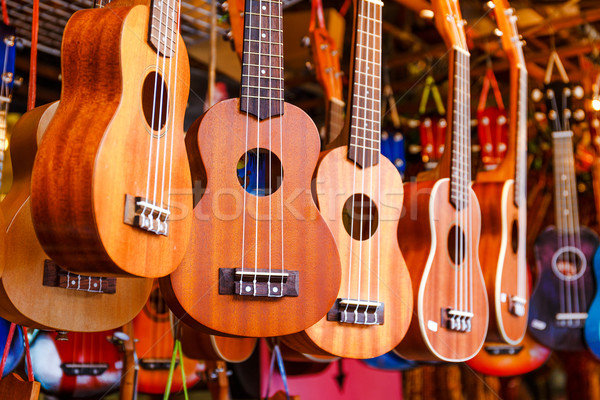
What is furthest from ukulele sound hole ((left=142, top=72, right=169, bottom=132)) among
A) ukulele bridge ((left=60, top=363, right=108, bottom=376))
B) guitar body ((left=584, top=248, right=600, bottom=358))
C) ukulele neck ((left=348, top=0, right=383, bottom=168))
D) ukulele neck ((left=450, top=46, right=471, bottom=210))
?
guitar body ((left=584, top=248, right=600, bottom=358))

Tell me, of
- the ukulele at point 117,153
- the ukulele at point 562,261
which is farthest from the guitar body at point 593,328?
the ukulele at point 117,153

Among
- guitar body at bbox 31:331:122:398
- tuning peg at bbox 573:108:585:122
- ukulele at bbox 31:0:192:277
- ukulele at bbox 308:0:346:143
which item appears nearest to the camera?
ukulele at bbox 31:0:192:277

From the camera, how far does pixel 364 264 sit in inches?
76.9

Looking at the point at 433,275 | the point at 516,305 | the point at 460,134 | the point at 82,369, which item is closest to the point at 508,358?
the point at 516,305

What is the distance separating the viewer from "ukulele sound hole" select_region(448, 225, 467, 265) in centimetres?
226

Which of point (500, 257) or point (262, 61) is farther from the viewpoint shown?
point (500, 257)

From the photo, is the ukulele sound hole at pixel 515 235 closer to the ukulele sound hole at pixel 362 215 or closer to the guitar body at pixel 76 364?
the ukulele sound hole at pixel 362 215

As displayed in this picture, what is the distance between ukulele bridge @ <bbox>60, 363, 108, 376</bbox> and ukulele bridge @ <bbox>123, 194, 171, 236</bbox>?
1174 millimetres

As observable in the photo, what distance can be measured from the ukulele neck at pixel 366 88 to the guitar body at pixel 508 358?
41.9 inches

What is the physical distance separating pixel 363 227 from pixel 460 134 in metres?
0.61

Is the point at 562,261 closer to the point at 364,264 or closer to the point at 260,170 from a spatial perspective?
the point at 364,264

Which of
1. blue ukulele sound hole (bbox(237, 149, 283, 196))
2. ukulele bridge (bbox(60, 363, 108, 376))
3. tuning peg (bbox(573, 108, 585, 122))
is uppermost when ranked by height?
tuning peg (bbox(573, 108, 585, 122))

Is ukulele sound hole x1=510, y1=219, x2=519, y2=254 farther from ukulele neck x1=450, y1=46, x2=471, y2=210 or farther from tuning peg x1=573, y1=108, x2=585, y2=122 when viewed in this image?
→ tuning peg x1=573, y1=108, x2=585, y2=122

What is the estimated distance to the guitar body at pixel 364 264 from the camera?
6.06 feet
